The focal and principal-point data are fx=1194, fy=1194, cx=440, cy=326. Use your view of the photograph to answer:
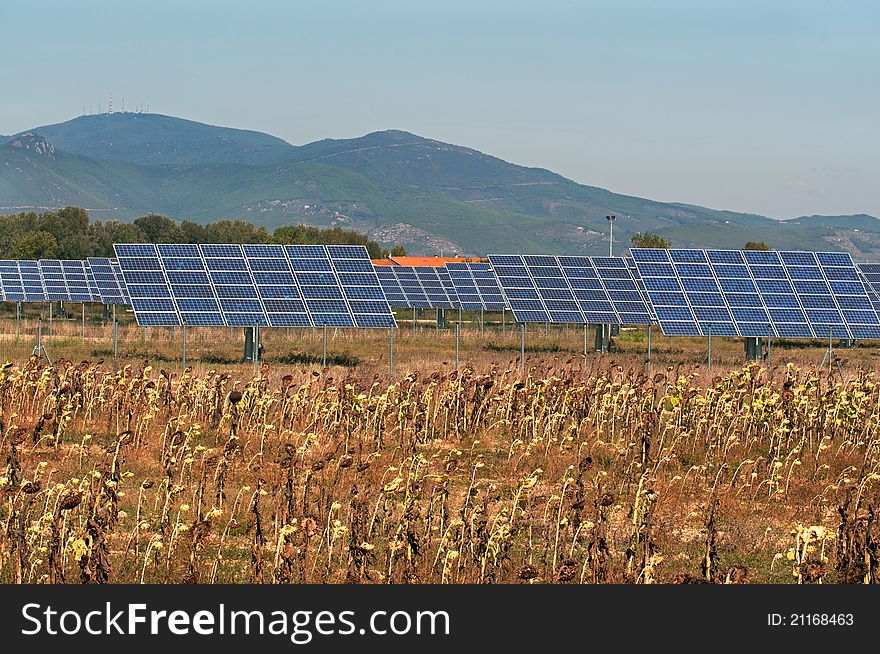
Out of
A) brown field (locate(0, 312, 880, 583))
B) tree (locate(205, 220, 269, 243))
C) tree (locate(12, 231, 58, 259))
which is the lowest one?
brown field (locate(0, 312, 880, 583))

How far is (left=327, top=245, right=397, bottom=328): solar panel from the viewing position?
125ft

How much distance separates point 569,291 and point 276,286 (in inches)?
475

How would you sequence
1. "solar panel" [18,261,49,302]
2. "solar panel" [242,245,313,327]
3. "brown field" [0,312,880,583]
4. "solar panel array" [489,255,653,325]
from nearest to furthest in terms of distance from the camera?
"brown field" [0,312,880,583]
"solar panel" [242,245,313,327]
"solar panel array" [489,255,653,325]
"solar panel" [18,261,49,302]

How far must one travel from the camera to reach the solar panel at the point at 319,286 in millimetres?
37844

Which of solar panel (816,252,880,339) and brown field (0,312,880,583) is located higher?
solar panel (816,252,880,339)

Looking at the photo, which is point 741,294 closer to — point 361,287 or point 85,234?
point 361,287

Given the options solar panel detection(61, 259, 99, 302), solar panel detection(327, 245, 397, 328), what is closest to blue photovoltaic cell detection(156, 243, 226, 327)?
solar panel detection(327, 245, 397, 328)

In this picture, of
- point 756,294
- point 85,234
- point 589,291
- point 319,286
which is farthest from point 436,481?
point 85,234

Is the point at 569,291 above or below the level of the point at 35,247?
below

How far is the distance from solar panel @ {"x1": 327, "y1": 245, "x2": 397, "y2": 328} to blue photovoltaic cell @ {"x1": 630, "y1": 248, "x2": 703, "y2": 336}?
9.06m

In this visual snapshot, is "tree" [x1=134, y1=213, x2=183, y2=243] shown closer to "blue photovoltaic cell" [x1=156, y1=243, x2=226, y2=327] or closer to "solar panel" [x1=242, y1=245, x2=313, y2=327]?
"blue photovoltaic cell" [x1=156, y1=243, x2=226, y2=327]

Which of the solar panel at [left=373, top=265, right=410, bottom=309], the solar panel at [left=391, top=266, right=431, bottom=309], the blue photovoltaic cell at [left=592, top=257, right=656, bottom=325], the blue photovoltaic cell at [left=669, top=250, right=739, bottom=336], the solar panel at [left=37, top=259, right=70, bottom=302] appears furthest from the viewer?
the solar panel at [left=37, top=259, right=70, bottom=302]

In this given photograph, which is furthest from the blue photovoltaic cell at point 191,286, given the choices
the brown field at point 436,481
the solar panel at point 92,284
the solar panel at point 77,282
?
the solar panel at point 92,284

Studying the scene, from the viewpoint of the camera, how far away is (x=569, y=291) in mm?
45500
